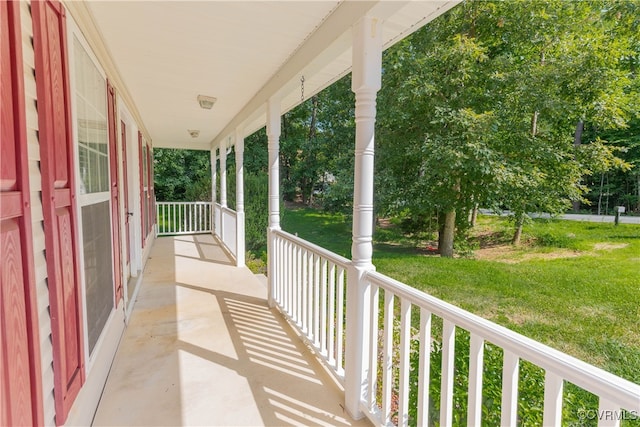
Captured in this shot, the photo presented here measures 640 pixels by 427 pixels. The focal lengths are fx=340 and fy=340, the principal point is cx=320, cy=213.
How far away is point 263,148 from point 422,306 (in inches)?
572

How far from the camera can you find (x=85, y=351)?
1.81 metres

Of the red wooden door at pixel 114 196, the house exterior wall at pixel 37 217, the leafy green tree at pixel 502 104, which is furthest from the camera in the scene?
the leafy green tree at pixel 502 104

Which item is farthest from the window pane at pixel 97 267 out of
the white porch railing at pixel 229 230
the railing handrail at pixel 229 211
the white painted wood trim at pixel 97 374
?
the railing handrail at pixel 229 211

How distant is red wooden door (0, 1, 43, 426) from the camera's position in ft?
3.22

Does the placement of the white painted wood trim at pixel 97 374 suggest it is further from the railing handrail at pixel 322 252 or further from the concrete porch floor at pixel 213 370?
the railing handrail at pixel 322 252

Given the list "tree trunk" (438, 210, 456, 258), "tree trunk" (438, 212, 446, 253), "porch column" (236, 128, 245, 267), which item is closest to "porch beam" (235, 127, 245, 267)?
"porch column" (236, 128, 245, 267)

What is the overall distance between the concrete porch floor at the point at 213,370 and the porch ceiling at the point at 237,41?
2271 millimetres

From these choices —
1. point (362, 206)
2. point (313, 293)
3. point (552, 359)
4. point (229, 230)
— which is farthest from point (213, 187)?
point (552, 359)

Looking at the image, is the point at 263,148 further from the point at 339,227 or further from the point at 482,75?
the point at 482,75

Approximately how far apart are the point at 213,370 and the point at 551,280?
21.8 feet

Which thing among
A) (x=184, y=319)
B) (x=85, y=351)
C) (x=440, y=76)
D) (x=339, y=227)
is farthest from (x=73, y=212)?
(x=339, y=227)

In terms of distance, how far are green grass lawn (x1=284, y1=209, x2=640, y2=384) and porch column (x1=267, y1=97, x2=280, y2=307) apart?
10.6 feet

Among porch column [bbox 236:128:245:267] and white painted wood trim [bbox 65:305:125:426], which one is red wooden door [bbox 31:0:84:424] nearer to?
white painted wood trim [bbox 65:305:125:426]

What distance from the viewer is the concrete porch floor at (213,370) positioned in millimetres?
2018
